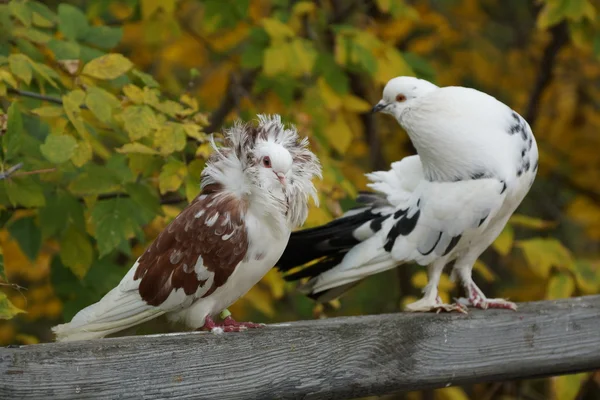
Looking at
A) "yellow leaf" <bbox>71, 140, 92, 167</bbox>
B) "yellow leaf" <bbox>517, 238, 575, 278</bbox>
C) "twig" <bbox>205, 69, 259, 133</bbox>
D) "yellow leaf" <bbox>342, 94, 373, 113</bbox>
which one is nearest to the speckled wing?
"yellow leaf" <bbox>71, 140, 92, 167</bbox>

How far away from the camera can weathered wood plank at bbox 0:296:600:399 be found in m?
1.72

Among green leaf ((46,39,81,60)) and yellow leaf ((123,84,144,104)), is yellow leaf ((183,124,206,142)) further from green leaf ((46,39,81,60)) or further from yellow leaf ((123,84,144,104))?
green leaf ((46,39,81,60))

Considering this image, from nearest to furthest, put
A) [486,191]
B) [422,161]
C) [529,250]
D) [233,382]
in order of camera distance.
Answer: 1. [233,382]
2. [486,191]
3. [422,161]
4. [529,250]

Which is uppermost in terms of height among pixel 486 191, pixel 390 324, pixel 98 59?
pixel 98 59

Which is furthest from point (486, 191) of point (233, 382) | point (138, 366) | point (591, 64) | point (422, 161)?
point (591, 64)

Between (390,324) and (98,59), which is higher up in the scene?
(98,59)

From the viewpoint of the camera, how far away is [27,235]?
2.76m

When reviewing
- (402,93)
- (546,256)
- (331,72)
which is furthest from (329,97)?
(546,256)

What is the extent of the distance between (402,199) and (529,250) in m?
1.07

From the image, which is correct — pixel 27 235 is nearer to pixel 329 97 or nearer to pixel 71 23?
pixel 71 23

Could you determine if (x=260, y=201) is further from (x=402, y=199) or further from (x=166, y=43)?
(x=166, y=43)

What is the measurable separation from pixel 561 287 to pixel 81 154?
2132 mm

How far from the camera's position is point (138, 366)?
179 centimetres

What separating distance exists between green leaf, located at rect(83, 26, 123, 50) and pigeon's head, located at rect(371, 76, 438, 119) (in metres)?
0.93
